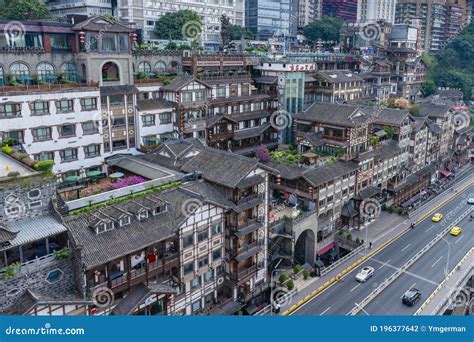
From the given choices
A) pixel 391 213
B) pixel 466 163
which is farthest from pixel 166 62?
pixel 466 163

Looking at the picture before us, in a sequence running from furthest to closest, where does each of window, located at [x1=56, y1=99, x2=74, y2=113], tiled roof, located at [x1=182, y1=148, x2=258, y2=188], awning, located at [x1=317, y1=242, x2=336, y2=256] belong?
awning, located at [x1=317, y1=242, x2=336, y2=256] → window, located at [x1=56, y1=99, x2=74, y2=113] → tiled roof, located at [x1=182, y1=148, x2=258, y2=188]

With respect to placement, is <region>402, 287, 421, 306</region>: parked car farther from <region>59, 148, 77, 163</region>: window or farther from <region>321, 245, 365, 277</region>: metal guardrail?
<region>59, 148, 77, 163</region>: window

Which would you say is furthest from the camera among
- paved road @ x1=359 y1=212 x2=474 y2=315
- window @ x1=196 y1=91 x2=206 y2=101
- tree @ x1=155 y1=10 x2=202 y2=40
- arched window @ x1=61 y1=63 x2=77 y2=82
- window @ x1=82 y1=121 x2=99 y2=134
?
tree @ x1=155 y1=10 x2=202 y2=40

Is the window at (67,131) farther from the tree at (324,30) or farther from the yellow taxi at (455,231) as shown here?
the tree at (324,30)

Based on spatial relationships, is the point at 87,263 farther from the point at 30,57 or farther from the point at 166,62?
the point at 166,62

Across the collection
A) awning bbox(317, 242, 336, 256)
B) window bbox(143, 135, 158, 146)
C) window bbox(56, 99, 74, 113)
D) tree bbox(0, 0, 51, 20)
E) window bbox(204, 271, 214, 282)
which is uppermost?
tree bbox(0, 0, 51, 20)

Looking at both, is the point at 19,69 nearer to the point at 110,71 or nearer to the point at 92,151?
the point at 110,71

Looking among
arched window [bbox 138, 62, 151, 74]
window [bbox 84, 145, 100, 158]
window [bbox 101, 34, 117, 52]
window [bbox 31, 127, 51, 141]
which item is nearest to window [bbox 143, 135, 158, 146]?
window [bbox 84, 145, 100, 158]
